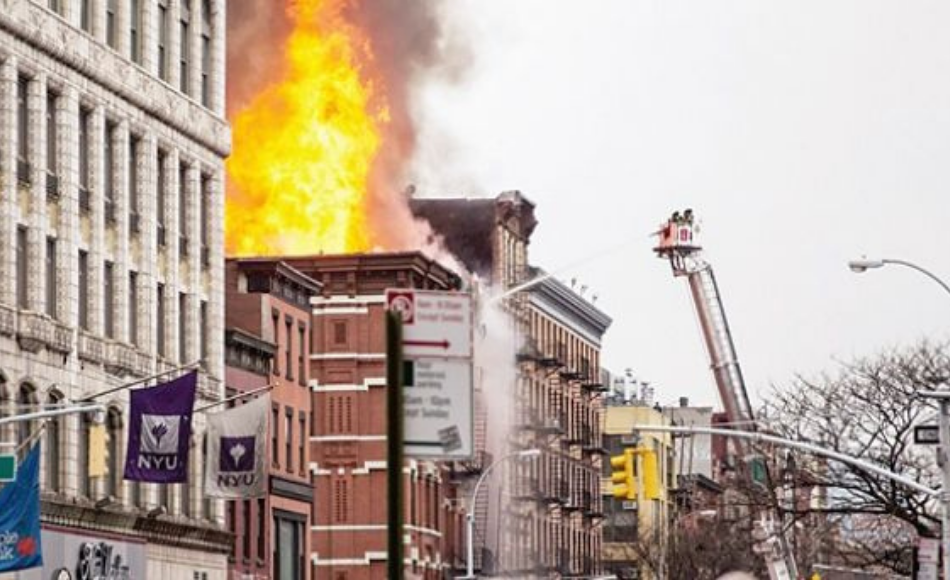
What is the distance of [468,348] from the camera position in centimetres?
1675

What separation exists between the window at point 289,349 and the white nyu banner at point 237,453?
1176 inches

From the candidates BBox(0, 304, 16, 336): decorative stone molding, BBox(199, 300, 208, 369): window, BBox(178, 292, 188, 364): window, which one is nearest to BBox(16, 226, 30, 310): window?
BBox(0, 304, 16, 336): decorative stone molding

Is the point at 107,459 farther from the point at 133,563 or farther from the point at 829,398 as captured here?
the point at 829,398

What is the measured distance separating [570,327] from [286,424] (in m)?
57.8

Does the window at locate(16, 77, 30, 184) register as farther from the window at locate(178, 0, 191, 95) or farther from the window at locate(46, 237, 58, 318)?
the window at locate(178, 0, 191, 95)

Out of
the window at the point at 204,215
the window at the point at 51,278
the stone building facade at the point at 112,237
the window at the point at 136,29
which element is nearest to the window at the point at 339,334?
the stone building facade at the point at 112,237

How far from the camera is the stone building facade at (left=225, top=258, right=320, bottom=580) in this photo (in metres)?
85.2

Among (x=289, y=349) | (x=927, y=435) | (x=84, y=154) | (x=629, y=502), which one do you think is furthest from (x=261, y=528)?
(x=629, y=502)

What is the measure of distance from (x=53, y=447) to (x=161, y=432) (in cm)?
1093

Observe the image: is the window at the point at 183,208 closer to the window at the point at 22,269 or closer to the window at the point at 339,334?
the window at the point at 22,269

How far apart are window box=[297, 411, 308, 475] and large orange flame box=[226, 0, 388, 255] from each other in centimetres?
593

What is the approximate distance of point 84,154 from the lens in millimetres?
69875

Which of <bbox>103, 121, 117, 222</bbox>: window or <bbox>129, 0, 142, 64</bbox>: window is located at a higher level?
<bbox>129, 0, 142, 64</bbox>: window

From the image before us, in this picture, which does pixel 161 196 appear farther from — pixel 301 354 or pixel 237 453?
pixel 301 354
